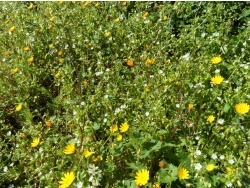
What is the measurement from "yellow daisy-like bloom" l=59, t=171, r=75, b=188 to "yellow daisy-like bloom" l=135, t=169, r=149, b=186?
1.17 feet

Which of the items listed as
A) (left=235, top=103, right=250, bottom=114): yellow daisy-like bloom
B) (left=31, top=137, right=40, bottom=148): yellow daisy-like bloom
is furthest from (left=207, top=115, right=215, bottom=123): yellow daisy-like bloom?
(left=31, top=137, right=40, bottom=148): yellow daisy-like bloom

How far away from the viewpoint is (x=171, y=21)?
11.2 ft

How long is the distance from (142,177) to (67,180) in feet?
1.40

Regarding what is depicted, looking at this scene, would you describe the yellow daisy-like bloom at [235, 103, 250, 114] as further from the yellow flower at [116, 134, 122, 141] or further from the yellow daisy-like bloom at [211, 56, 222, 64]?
Answer: the yellow flower at [116, 134, 122, 141]

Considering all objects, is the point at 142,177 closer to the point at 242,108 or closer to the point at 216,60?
the point at 242,108

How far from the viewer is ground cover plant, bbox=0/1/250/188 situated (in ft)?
6.52

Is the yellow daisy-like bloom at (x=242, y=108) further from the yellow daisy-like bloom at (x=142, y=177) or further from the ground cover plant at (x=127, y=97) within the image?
the yellow daisy-like bloom at (x=142, y=177)

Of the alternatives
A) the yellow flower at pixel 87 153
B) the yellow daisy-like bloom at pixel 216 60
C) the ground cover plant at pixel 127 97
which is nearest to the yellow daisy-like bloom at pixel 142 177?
the ground cover plant at pixel 127 97

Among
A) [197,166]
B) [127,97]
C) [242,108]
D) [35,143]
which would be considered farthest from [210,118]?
[35,143]

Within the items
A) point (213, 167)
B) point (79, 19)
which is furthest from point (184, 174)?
point (79, 19)

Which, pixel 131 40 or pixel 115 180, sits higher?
pixel 131 40

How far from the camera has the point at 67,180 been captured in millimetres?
1961

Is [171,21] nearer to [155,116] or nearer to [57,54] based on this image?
[57,54]

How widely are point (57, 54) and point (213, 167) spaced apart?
2086 mm
